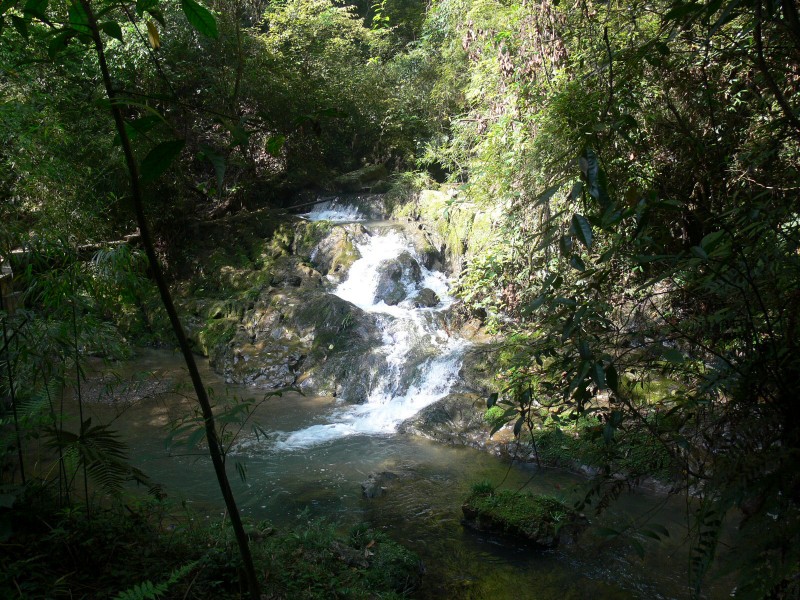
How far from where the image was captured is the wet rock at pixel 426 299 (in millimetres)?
10242

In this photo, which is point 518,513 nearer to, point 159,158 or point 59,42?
point 159,158

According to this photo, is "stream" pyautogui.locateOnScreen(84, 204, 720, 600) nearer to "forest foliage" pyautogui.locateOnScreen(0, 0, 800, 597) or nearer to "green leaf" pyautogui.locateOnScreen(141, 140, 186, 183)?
"forest foliage" pyautogui.locateOnScreen(0, 0, 800, 597)

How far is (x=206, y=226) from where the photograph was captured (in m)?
13.7

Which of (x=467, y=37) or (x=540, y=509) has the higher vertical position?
(x=467, y=37)

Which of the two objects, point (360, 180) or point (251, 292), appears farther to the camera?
point (360, 180)

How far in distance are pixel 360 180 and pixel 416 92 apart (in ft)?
9.90

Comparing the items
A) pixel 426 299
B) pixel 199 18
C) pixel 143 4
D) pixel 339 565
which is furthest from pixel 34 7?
pixel 426 299

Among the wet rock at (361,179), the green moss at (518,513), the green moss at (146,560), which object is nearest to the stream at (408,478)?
the green moss at (518,513)

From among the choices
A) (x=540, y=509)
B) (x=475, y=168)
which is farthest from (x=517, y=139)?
(x=540, y=509)

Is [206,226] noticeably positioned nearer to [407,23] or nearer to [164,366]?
[164,366]

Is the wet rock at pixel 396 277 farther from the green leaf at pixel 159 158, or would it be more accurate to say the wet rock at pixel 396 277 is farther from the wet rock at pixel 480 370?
the green leaf at pixel 159 158

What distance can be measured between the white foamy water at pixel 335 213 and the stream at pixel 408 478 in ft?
14.8

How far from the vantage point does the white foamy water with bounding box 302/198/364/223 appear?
14117 millimetres

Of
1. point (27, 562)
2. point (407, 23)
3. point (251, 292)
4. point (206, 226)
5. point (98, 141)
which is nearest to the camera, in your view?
point (27, 562)
